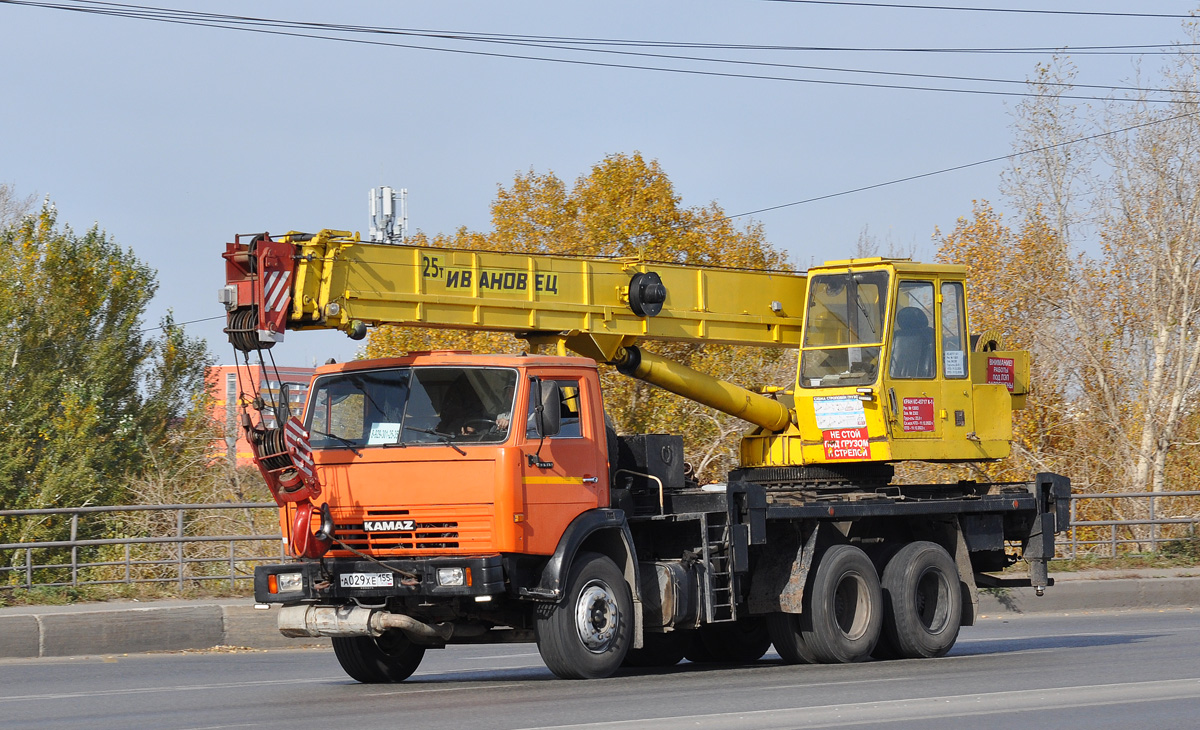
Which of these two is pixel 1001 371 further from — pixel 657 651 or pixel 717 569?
pixel 657 651

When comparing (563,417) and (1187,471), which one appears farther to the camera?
(1187,471)

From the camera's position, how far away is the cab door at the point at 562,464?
36.7ft

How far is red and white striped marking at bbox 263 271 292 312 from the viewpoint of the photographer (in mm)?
11086

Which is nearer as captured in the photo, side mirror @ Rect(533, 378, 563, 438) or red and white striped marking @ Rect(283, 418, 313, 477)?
red and white striped marking @ Rect(283, 418, 313, 477)

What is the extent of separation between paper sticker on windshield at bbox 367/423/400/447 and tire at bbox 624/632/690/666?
12.0ft

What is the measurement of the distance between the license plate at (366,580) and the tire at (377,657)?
0.92 meters

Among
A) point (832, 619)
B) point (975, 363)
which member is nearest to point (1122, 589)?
point (975, 363)

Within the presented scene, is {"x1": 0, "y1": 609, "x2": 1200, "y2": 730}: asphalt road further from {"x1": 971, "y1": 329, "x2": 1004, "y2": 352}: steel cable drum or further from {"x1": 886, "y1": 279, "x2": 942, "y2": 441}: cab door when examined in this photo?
{"x1": 971, "y1": 329, "x2": 1004, "y2": 352}: steel cable drum

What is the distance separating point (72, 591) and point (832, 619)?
9.96m

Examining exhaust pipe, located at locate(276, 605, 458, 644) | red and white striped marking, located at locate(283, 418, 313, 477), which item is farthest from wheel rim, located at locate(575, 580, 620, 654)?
red and white striped marking, located at locate(283, 418, 313, 477)

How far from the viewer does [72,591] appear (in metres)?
18.2

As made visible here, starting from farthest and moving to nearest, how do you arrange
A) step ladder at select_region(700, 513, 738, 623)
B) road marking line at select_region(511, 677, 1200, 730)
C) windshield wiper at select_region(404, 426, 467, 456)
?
step ladder at select_region(700, 513, 738, 623) → windshield wiper at select_region(404, 426, 467, 456) → road marking line at select_region(511, 677, 1200, 730)

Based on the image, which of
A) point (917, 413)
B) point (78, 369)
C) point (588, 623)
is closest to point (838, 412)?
point (917, 413)

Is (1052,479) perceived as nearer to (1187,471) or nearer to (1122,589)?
(1122,589)
